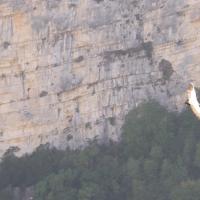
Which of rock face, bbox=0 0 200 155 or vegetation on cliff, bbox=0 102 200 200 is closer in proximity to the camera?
vegetation on cliff, bbox=0 102 200 200

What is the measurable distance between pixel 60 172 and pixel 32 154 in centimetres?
204

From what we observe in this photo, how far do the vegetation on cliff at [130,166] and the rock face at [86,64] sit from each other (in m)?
0.77

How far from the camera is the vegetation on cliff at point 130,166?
28.0 m

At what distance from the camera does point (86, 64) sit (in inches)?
1248

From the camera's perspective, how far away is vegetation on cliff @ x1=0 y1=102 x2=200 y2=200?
2797 cm

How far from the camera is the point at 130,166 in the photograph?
28.6m

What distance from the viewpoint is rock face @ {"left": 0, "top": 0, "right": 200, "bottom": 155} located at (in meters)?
31.0

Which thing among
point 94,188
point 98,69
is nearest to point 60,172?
point 94,188

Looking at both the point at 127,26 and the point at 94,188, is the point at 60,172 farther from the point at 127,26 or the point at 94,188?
the point at 127,26

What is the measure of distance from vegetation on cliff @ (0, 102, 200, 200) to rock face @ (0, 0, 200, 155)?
2.53 feet

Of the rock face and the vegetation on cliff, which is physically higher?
the rock face

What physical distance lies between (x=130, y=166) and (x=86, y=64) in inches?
195

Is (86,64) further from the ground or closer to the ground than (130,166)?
further from the ground

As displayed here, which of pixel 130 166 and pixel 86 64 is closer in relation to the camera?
pixel 130 166
